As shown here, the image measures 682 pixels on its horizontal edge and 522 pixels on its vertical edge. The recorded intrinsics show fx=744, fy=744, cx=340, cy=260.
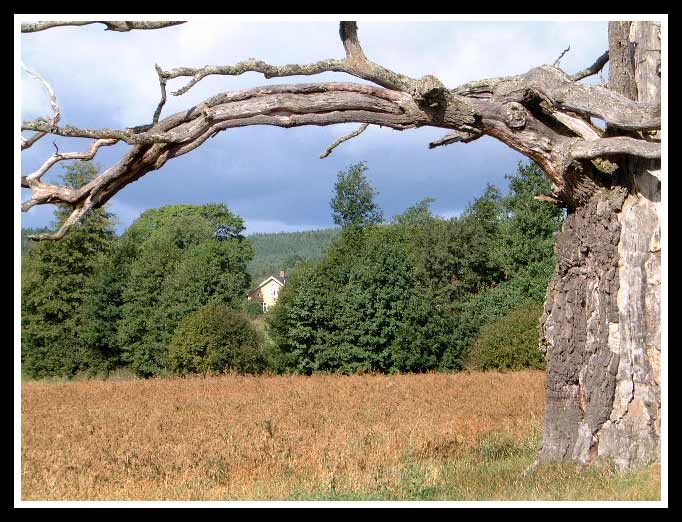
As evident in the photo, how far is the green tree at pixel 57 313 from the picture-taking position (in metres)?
32.3

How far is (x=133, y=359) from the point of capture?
31.5m

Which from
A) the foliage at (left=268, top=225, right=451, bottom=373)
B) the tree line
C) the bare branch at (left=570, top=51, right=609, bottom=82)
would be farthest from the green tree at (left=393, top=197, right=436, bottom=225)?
the bare branch at (left=570, top=51, right=609, bottom=82)

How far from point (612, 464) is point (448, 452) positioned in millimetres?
2744

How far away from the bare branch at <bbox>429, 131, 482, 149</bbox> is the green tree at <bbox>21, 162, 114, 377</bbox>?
25710mm

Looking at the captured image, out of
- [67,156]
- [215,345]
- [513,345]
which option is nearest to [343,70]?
[67,156]

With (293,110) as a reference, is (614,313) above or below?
below

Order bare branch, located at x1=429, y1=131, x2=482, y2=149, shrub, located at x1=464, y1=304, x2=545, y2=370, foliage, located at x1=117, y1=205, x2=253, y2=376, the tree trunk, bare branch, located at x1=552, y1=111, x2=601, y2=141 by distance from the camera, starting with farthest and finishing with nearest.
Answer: foliage, located at x1=117, y1=205, x2=253, y2=376 → shrub, located at x1=464, y1=304, x2=545, y2=370 → bare branch, located at x1=429, y1=131, x2=482, y2=149 → bare branch, located at x1=552, y1=111, x2=601, y2=141 → the tree trunk

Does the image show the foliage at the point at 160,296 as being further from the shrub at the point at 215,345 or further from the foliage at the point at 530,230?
the foliage at the point at 530,230

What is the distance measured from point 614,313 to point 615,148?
1.68 meters

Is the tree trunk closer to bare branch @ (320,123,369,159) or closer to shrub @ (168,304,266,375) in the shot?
bare branch @ (320,123,369,159)

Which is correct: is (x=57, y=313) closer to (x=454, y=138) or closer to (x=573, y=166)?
(x=454, y=138)

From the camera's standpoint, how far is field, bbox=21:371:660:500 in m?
7.45

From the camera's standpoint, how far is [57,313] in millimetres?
33125

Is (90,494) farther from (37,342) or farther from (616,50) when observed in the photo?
(37,342)
